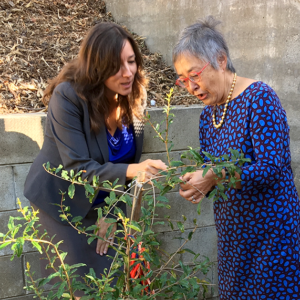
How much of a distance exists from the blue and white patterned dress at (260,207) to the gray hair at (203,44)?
22 cm

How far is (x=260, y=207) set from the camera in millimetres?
1691

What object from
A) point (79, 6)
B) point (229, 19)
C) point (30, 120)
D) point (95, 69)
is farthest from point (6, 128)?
point (79, 6)

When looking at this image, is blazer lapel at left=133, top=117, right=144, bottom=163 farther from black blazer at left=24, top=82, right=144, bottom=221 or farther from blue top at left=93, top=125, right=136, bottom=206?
black blazer at left=24, top=82, right=144, bottom=221

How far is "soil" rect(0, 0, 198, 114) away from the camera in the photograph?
3.19 m

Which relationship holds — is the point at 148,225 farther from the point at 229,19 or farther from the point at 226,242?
the point at 229,19

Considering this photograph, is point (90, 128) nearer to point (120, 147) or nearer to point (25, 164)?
point (120, 147)

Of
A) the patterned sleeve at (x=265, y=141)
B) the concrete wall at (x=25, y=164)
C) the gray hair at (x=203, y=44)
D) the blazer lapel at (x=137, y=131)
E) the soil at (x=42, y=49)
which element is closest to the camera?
the patterned sleeve at (x=265, y=141)

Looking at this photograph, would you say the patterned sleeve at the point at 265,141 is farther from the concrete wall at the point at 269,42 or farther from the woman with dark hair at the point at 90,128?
the concrete wall at the point at 269,42

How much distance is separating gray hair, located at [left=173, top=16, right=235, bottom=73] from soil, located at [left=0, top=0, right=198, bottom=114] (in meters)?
1.48

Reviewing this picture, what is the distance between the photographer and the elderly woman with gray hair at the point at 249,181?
5.19 feet

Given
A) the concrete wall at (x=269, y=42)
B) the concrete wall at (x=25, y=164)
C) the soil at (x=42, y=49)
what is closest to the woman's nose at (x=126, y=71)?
the concrete wall at (x=25, y=164)

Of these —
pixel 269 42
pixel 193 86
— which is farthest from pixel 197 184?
pixel 269 42

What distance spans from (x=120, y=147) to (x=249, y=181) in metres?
0.85

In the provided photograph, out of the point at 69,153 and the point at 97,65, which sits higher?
the point at 97,65
